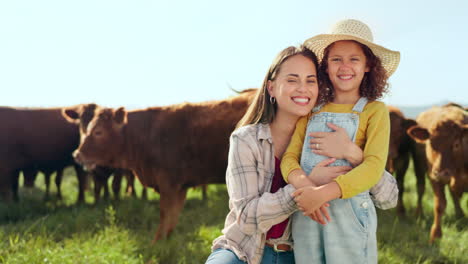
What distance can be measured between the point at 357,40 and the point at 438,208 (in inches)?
163

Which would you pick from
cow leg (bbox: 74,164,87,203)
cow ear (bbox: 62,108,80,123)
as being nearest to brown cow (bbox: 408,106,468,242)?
cow ear (bbox: 62,108,80,123)

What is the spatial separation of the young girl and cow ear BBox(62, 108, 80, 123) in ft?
20.7

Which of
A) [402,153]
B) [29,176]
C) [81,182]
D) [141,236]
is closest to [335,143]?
[141,236]

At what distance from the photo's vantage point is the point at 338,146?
86.0 inches

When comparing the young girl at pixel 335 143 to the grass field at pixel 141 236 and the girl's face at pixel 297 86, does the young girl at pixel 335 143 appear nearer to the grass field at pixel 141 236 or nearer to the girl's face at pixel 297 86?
the girl's face at pixel 297 86

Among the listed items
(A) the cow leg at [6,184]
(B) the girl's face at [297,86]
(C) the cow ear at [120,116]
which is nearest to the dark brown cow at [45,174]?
(A) the cow leg at [6,184]

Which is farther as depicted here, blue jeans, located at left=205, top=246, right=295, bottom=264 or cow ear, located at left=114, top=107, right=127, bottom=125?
cow ear, located at left=114, top=107, right=127, bottom=125

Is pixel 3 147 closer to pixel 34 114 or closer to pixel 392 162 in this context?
pixel 34 114

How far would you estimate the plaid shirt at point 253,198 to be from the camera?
211cm

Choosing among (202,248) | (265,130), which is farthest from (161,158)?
(265,130)

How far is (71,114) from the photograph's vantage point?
25.8ft

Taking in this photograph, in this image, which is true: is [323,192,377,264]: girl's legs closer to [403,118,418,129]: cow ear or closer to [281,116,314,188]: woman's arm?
[281,116,314,188]: woman's arm

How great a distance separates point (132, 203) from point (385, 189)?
5534mm

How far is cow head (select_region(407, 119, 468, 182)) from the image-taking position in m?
5.39
